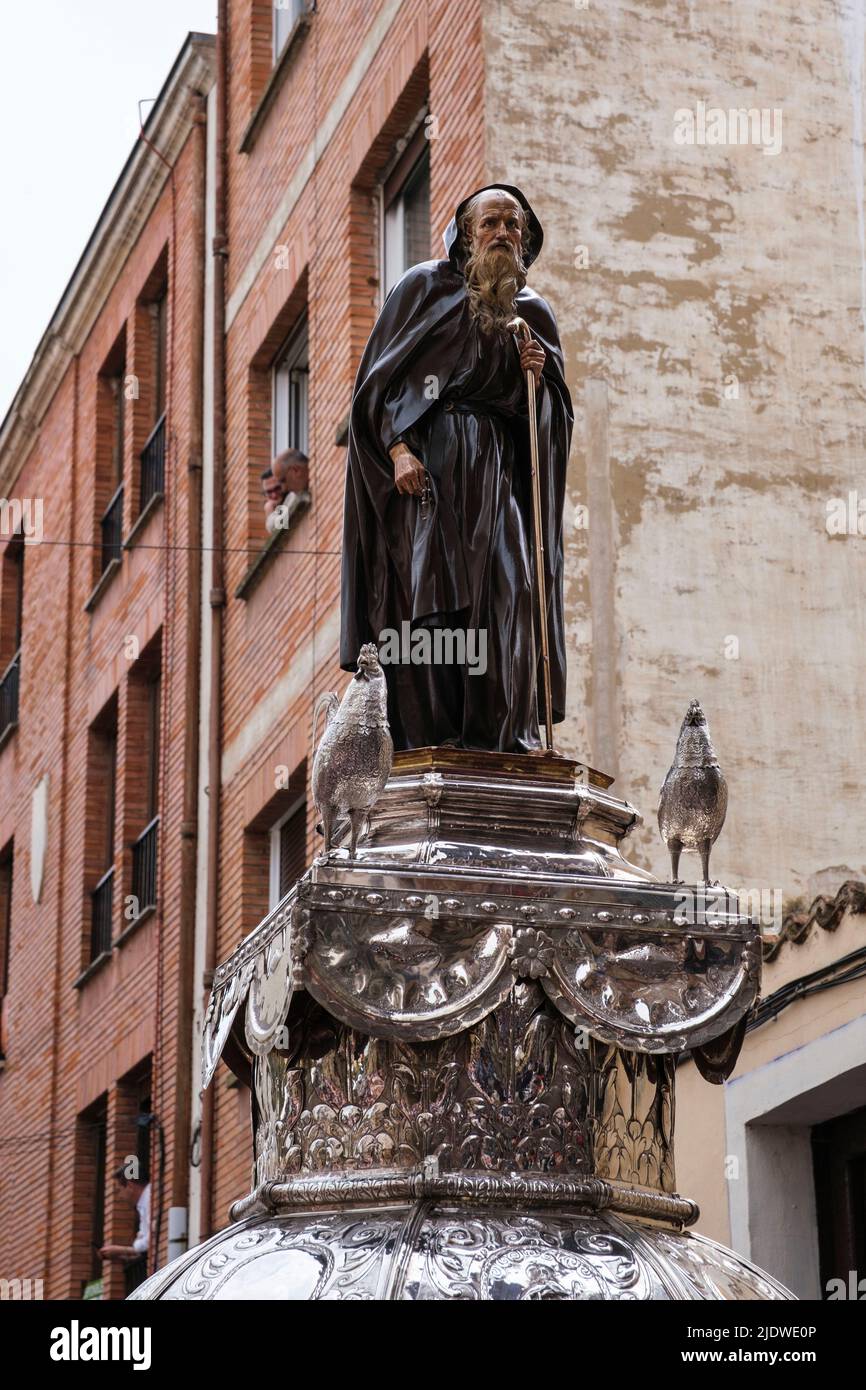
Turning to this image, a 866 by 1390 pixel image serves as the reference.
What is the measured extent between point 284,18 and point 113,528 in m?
5.41

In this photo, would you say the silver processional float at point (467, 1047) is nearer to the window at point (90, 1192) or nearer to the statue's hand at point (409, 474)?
the statue's hand at point (409, 474)

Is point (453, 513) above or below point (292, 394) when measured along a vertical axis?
below

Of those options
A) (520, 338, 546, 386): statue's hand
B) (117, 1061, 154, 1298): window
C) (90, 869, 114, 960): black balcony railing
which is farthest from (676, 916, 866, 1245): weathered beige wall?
(90, 869, 114, 960): black balcony railing

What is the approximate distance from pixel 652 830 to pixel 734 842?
644mm

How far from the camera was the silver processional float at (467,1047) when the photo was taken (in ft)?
14.3

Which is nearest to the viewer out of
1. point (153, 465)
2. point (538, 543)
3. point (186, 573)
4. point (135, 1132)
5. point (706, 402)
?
point (538, 543)

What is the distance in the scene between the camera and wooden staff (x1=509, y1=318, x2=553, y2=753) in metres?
5.21

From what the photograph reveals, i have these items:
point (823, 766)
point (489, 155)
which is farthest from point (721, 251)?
point (823, 766)

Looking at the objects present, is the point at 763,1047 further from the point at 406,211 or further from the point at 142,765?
the point at 142,765

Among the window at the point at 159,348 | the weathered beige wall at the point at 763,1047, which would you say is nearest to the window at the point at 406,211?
the window at the point at 159,348

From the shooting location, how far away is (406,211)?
14664mm

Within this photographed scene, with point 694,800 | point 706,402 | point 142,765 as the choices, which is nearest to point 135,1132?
point 142,765

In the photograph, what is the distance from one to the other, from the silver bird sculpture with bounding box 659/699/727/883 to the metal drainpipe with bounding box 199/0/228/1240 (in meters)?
11.0
